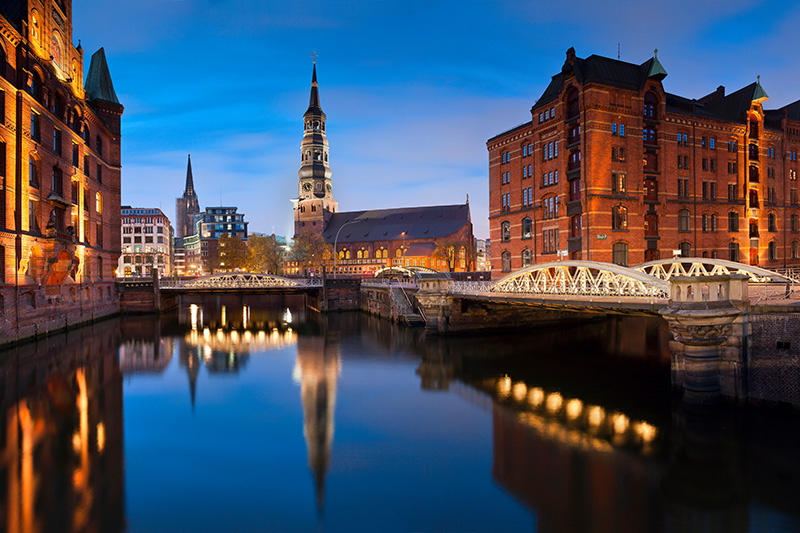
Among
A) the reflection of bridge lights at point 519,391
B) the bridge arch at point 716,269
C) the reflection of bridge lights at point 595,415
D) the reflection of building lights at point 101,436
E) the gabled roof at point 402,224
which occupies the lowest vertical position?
the reflection of building lights at point 101,436

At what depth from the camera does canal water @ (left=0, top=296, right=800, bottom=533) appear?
10.8 m

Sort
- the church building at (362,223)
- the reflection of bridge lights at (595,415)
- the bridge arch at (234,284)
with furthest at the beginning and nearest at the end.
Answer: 1. the church building at (362,223)
2. the bridge arch at (234,284)
3. the reflection of bridge lights at (595,415)

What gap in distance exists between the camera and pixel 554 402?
759 inches

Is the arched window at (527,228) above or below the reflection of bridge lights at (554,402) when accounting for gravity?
above

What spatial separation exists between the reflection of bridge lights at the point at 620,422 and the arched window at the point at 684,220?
30.4 meters

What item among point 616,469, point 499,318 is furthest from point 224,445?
point 499,318

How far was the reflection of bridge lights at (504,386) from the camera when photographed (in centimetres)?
2092

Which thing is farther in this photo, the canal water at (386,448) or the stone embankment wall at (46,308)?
the stone embankment wall at (46,308)

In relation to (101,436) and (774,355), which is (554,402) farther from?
(101,436)

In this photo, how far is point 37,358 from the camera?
26.9 metres

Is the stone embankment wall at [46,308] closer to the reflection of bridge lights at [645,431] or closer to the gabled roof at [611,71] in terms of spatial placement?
the reflection of bridge lights at [645,431]

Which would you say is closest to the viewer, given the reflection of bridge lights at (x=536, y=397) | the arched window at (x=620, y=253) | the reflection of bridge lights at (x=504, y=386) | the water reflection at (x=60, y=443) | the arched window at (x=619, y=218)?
the water reflection at (x=60, y=443)

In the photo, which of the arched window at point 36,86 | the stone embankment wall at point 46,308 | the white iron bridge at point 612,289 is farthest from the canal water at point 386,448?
the arched window at point 36,86

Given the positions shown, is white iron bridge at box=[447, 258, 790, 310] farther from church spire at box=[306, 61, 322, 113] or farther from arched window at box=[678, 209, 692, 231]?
church spire at box=[306, 61, 322, 113]
